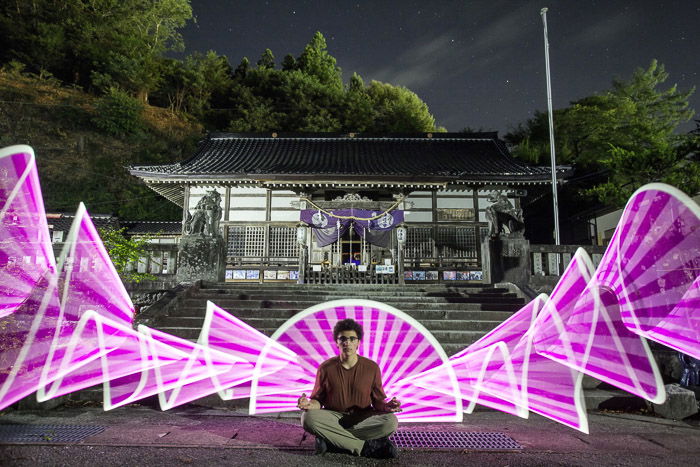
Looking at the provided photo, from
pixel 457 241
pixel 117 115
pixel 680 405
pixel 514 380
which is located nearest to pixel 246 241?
pixel 457 241

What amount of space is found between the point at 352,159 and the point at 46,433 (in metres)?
18.2

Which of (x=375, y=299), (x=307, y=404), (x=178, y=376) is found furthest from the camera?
(x=375, y=299)

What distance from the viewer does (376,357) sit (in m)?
8.28

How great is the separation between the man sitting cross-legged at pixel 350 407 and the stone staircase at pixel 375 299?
4.55 meters

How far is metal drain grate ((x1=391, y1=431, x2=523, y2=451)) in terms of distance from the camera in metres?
4.61

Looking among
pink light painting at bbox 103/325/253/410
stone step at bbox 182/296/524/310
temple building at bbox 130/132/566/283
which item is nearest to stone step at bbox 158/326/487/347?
pink light painting at bbox 103/325/253/410

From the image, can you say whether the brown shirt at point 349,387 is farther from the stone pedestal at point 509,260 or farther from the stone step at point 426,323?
the stone pedestal at point 509,260

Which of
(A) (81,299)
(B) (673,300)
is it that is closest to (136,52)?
(A) (81,299)

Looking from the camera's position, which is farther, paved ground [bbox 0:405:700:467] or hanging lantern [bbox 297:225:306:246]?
hanging lantern [bbox 297:225:306:246]

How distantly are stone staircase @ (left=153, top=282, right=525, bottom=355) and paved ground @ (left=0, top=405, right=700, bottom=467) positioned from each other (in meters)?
2.97

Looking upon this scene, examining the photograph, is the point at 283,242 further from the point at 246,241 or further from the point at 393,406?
the point at 393,406

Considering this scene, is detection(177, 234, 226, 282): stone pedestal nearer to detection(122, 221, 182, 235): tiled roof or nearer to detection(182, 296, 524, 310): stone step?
detection(182, 296, 524, 310): stone step

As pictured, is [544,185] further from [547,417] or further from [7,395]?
[7,395]

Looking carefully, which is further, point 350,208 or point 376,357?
point 350,208
